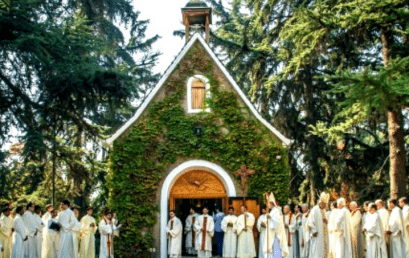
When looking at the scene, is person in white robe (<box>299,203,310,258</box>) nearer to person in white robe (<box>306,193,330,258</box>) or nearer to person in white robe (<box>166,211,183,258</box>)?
person in white robe (<box>306,193,330,258</box>)

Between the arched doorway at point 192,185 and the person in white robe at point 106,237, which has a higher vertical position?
the arched doorway at point 192,185

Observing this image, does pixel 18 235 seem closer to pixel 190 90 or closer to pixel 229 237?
pixel 229 237

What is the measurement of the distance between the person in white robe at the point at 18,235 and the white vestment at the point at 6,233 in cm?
18

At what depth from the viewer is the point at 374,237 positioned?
15602mm

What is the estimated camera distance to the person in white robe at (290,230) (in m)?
18.7

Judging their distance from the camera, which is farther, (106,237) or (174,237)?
(174,237)

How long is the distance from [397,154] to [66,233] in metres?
10.3

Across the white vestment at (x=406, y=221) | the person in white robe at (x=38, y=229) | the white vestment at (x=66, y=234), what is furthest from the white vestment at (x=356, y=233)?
the person in white robe at (x=38, y=229)

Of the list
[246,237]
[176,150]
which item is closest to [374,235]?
[246,237]

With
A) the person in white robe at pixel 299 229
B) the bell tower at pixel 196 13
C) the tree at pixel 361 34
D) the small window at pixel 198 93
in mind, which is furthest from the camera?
the bell tower at pixel 196 13

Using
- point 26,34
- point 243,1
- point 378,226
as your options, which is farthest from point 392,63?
point 243,1

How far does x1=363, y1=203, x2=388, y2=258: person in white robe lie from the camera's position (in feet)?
50.6

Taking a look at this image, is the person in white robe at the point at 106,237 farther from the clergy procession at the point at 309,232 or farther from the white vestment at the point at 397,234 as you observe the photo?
the white vestment at the point at 397,234

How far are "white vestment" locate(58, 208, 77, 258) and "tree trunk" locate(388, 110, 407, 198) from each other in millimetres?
9712
